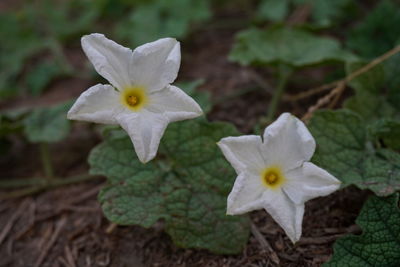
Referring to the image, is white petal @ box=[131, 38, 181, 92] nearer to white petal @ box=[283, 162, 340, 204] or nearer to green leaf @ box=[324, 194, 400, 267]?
white petal @ box=[283, 162, 340, 204]

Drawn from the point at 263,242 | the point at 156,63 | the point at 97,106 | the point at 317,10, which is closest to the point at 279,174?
the point at 263,242

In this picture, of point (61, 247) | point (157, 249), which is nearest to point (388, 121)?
point (157, 249)

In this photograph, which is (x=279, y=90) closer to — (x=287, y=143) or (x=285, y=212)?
(x=287, y=143)

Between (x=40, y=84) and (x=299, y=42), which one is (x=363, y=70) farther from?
(x=40, y=84)

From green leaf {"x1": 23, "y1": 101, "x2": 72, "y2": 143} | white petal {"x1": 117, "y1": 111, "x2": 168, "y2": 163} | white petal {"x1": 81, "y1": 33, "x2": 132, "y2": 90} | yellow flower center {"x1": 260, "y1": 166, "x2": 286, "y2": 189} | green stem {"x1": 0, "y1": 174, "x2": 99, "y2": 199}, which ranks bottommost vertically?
green stem {"x1": 0, "y1": 174, "x2": 99, "y2": 199}

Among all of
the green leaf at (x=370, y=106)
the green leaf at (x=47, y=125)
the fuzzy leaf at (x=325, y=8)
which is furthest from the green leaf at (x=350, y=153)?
the green leaf at (x=47, y=125)

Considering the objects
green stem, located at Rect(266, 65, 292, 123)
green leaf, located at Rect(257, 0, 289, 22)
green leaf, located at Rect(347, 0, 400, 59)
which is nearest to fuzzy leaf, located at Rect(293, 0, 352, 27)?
green leaf, located at Rect(257, 0, 289, 22)

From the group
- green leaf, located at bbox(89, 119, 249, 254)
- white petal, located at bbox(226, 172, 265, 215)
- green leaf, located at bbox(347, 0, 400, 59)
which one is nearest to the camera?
white petal, located at bbox(226, 172, 265, 215)
